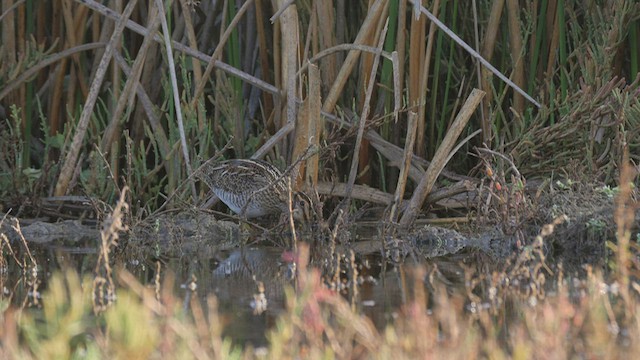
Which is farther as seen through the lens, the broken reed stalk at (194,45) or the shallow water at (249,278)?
the broken reed stalk at (194,45)

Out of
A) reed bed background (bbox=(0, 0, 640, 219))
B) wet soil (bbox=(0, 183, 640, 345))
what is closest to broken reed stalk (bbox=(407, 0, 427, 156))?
reed bed background (bbox=(0, 0, 640, 219))

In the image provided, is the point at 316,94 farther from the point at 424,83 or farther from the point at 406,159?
the point at 424,83

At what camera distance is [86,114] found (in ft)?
22.9

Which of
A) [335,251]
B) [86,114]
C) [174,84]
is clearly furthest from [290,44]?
[335,251]

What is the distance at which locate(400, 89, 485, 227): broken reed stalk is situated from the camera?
6.46 meters

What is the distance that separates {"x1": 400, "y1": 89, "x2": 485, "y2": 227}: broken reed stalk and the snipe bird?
1.85 feet

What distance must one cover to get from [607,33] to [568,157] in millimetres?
674

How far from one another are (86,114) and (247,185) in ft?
3.35

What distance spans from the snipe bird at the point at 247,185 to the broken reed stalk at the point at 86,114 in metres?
0.74

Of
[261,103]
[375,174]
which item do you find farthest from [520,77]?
[261,103]

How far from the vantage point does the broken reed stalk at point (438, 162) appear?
6.46 metres

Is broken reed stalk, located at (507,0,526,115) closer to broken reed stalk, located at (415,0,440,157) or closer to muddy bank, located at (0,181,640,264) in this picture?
broken reed stalk, located at (415,0,440,157)

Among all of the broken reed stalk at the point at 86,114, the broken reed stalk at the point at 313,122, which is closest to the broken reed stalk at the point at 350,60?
the broken reed stalk at the point at 313,122

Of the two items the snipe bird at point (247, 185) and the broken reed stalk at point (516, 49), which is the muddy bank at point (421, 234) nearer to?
the snipe bird at point (247, 185)
